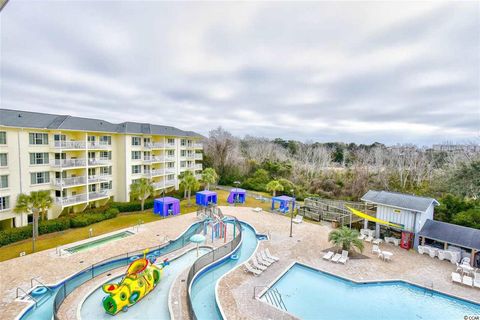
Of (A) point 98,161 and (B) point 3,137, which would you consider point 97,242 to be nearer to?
(A) point 98,161

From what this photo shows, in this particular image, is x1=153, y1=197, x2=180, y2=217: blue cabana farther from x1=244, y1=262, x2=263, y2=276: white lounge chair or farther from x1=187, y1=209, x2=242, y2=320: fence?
x1=244, y1=262, x2=263, y2=276: white lounge chair

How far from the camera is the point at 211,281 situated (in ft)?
54.5

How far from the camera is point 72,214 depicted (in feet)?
92.5

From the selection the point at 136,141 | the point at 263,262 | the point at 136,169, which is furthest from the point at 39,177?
the point at 263,262

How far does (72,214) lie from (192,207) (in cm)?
1461

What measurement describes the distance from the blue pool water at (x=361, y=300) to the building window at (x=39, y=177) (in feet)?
86.8

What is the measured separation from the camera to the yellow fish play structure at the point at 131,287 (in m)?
12.4

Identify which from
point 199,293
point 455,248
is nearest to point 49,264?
point 199,293

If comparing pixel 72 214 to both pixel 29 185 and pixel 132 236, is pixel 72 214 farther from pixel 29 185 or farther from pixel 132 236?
pixel 132 236

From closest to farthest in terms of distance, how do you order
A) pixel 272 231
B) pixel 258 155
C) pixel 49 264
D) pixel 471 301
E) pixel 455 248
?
pixel 471 301
pixel 49 264
pixel 455 248
pixel 272 231
pixel 258 155

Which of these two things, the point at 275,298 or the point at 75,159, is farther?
the point at 75,159

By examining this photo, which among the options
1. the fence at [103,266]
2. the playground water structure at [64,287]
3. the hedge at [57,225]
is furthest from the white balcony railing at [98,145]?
the playground water structure at [64,287]

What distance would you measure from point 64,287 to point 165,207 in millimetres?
17284

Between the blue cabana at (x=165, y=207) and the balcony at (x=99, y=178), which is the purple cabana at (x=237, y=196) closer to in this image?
the blue cabana at (x=165, y=207)
